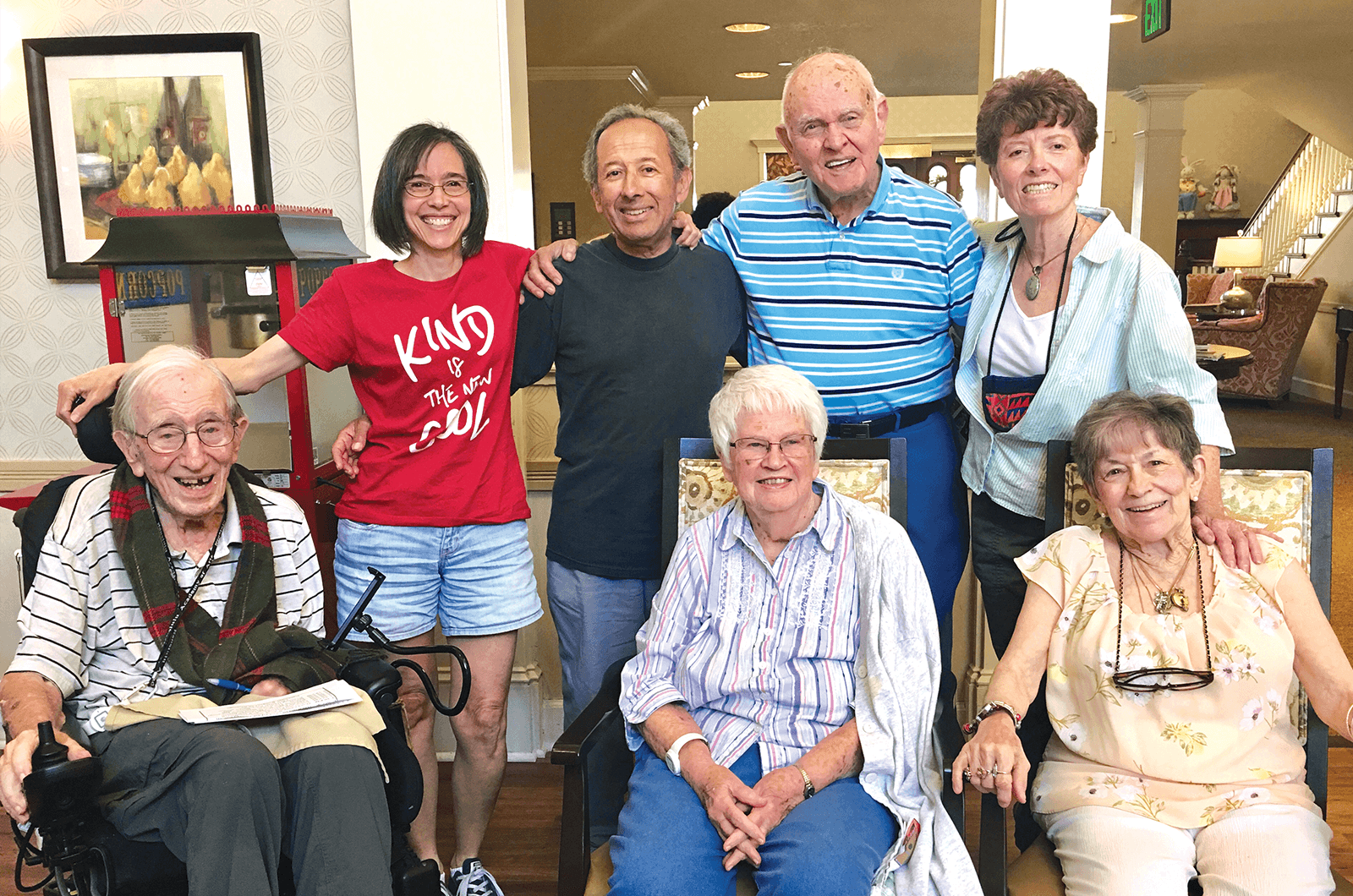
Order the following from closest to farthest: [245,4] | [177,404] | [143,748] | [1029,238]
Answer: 1. [143,748]
2. [177,404]
3. [1029,238]
4. [245,4]

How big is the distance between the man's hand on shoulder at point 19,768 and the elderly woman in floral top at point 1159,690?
137 centimetres

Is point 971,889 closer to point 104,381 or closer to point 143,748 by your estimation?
point 143,748

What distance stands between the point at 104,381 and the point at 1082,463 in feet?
5.77

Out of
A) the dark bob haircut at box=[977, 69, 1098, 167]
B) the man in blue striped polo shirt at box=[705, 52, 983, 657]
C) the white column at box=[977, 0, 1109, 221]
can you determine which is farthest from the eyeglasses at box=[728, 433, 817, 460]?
the white column at box=[977, 0, 1109, 221]

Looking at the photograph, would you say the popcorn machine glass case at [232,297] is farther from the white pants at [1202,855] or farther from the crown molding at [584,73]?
the crown molding at [584,73]

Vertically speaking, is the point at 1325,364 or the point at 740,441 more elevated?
the point at 740,441

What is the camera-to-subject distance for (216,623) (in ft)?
6.01

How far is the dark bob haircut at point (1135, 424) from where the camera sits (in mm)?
1781

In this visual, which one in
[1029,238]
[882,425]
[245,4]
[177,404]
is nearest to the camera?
[177,404]

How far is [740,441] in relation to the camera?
6.16 feet

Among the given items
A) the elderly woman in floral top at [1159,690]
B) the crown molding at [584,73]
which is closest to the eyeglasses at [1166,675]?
the elderly woman in floral top at [1159,690]

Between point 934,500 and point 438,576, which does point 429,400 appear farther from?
point 934,500

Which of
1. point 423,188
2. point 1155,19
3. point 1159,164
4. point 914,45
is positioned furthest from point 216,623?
point 1159,164

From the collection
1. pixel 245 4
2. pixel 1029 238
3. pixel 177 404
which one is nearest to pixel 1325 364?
pixel 1029 238
